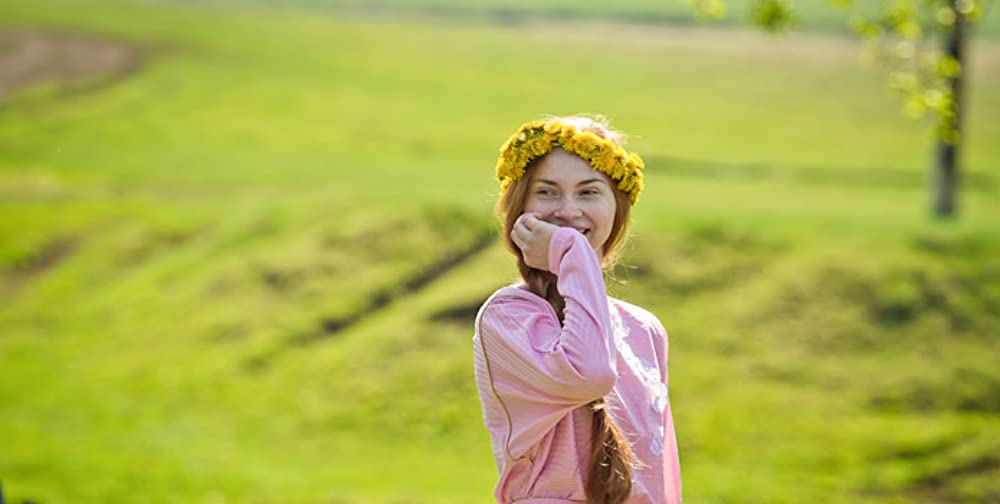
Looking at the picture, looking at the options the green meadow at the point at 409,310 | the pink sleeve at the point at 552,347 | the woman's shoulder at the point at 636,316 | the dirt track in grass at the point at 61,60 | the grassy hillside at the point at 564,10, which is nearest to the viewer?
the pink sleeve at the point at 552,347

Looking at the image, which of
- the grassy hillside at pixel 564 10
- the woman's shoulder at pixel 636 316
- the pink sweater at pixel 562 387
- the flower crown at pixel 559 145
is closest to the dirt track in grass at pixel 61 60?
the grassy hillside at pixel 564 10

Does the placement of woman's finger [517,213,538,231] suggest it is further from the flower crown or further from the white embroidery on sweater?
the white embroidery on sweater

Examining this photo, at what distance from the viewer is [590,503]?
356 cm

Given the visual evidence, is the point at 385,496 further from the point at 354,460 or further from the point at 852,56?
the point at 852,56

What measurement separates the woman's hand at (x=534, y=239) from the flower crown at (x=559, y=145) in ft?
0.83

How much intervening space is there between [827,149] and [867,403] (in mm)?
16267

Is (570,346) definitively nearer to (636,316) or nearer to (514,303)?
(514,303)

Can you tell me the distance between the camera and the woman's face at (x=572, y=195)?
374 cm

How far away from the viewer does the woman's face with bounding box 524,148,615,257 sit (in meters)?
3.74

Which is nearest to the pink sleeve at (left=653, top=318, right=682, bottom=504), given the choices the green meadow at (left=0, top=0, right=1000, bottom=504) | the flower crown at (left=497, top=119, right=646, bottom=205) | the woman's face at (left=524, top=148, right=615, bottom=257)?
the woman's face at (left=524, top=148, right=615, bottom=257)

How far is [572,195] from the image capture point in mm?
3768

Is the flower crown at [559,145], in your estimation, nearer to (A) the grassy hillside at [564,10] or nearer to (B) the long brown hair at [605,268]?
(B) the long brown hair at [605,268]

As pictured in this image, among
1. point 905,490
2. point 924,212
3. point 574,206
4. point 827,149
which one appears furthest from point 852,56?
point 574,206

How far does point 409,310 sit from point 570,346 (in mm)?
12788
